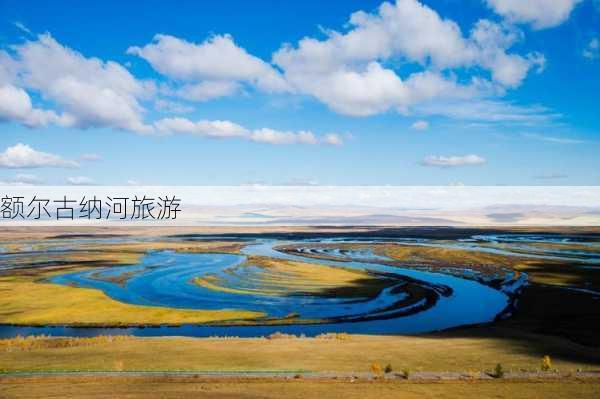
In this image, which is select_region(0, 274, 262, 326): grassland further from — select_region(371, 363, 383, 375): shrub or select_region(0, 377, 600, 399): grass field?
select_region(371, 363, 383, 375): shrub

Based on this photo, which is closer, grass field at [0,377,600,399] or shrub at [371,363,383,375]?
grass field at [0,377,600,399]

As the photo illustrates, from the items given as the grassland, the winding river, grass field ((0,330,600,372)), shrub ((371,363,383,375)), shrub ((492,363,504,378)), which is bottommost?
the grassland

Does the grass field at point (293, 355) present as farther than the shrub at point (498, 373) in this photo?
Yes

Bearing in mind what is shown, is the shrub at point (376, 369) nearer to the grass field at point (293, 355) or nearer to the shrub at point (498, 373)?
the grass field at point (293, 355)

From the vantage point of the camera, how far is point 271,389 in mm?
24656

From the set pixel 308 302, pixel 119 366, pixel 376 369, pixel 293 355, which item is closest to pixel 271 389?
pixel 376 369

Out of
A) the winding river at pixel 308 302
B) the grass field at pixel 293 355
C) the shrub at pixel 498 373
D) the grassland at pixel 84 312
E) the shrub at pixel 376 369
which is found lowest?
the grassland at pixel 84 312

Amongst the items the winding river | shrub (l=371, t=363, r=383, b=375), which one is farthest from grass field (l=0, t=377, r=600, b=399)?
the winding river

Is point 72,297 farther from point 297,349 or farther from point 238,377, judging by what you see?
point 238,377

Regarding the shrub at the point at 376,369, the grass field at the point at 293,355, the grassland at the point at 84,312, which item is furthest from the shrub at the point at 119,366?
the grassland at the point at 84,312

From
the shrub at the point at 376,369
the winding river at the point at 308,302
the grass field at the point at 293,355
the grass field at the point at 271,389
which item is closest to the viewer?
the grass field at the point at 271,389

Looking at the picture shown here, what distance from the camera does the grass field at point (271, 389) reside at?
2364cm

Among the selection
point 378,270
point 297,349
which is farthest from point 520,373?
point 378,270

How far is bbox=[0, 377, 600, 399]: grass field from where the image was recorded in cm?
2364
